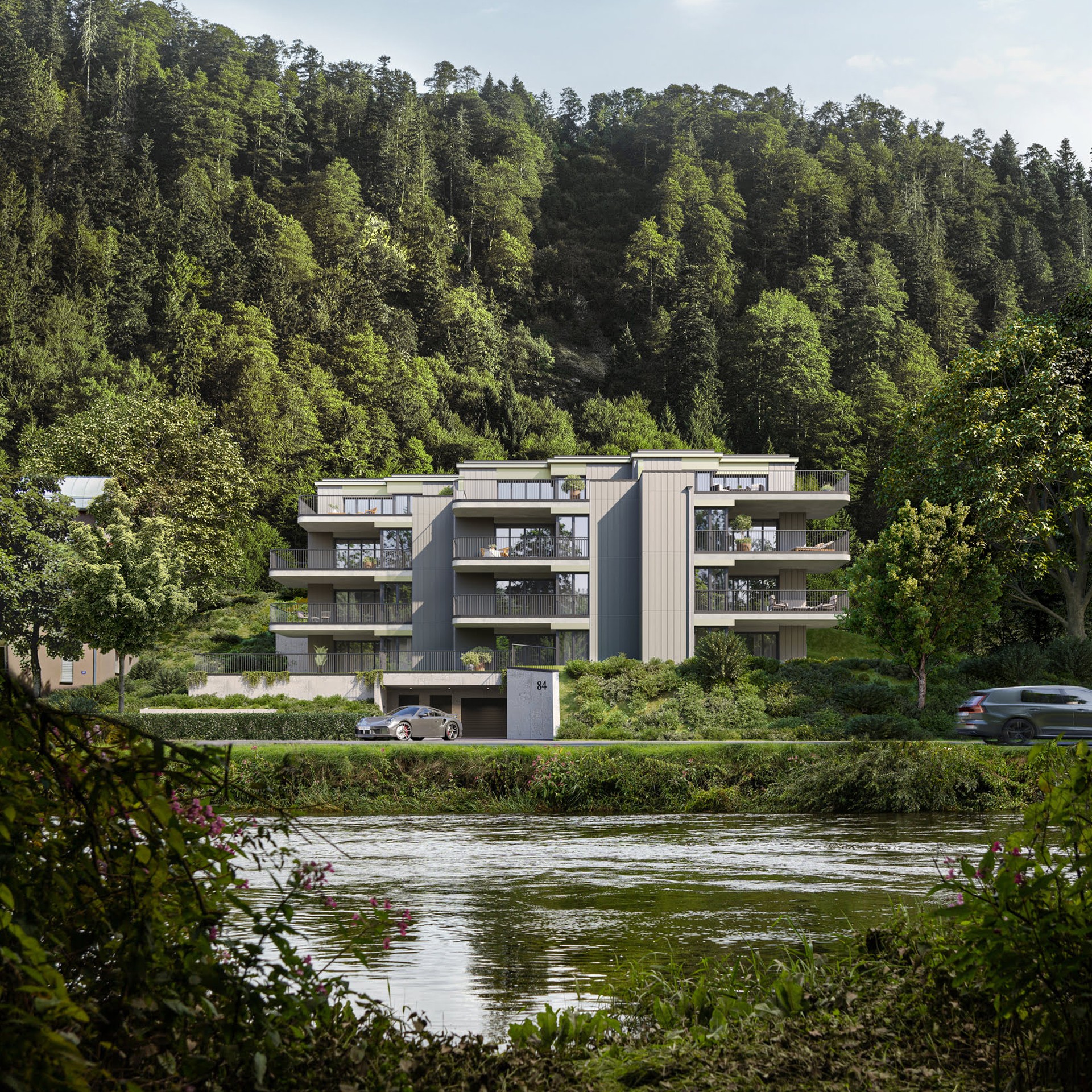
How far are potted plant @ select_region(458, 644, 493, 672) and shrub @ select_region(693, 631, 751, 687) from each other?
10.5 metres

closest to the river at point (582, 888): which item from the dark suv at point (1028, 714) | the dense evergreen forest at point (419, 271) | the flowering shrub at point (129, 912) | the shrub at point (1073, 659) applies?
the flowering shrub at point (129, 912)

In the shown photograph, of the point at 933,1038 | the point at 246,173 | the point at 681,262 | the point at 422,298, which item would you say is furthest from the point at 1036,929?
the point at 246,173

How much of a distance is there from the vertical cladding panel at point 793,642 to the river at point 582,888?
2760 centimetres

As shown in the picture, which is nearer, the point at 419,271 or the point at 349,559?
the point at 349,559

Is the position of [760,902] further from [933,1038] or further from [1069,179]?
[1069,179]

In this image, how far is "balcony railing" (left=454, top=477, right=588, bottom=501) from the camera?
5309cm

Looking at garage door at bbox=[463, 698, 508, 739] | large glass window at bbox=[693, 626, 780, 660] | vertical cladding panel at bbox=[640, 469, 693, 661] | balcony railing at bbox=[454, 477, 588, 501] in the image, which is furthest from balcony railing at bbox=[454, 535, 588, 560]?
large glass window at bbox=[693, 626, 780, 660]

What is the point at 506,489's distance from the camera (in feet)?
176

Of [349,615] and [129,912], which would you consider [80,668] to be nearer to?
[349,615]

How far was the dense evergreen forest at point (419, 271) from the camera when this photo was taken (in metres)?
80.4

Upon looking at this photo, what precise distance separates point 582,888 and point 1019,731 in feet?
60.9

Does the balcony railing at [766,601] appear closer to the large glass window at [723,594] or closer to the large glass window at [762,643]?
the large glass window at [723,594]

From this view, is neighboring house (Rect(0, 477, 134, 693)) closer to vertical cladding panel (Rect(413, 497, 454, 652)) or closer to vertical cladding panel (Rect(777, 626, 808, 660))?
vertical cladding panel (Rect(413, 497, 454, 652))

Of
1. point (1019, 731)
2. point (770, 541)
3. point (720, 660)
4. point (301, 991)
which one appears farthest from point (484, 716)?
point (301, 991)
